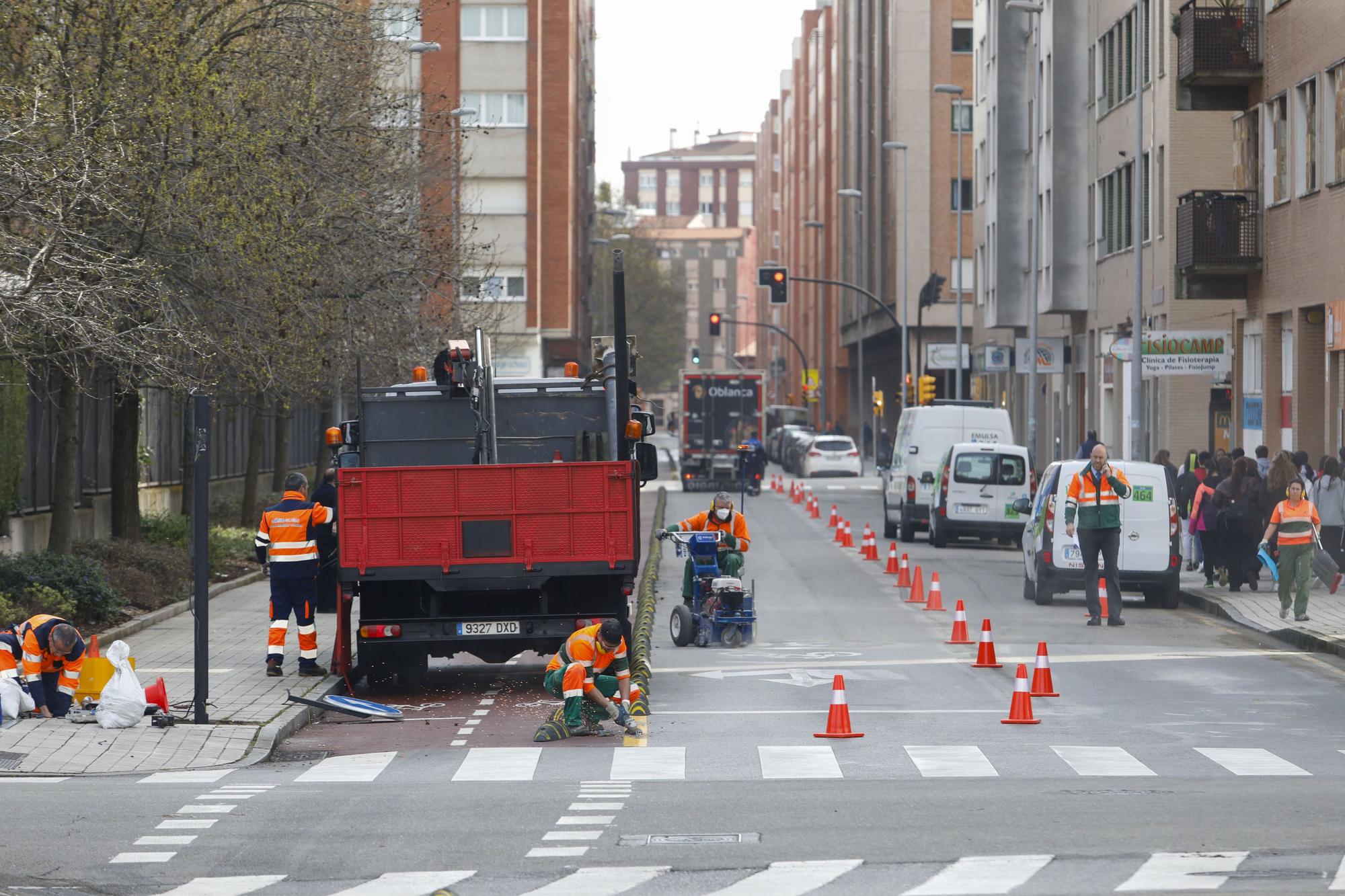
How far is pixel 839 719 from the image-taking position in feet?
45.5

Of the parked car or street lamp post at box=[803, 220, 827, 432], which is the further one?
street lamp post at box=[803, 220, 827, 432]

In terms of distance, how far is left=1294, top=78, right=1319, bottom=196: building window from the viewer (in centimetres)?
3297

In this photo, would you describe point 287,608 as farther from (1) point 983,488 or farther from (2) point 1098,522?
(1) point 983,488

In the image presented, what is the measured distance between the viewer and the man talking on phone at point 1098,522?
22.3 meters

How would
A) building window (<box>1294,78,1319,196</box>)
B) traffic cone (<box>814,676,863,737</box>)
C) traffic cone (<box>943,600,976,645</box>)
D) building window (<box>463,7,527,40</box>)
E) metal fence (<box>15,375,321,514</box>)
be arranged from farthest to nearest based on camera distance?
1. building window (<box>463,7,527,40</box>)
2. building window (<box>1294,78,1319,196</box>)
3. metal fence (<box>15,375,321,514</box>)
4. traffic cone (<box>943,600,976,645</box>)
5. traffic cone (<box>814,676,863,737</box>)

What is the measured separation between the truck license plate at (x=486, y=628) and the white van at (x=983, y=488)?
1942cm

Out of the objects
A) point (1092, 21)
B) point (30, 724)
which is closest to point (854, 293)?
point (1092, 21)

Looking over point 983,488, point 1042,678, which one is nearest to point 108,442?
point 983,488

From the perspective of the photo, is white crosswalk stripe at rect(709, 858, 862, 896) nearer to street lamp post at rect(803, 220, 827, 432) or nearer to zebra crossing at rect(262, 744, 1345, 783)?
zebra crossing at rect(262, 744, 1345, 783)

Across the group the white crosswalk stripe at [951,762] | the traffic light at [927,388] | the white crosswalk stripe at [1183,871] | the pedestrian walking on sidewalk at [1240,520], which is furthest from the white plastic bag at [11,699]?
the traffic light at [927,388]

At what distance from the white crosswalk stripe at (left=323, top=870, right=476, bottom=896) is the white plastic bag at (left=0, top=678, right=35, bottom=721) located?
642 centimetres

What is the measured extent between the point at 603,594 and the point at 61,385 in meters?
9.15

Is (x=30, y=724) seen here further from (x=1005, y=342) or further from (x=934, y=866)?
(x=1005, y=342)

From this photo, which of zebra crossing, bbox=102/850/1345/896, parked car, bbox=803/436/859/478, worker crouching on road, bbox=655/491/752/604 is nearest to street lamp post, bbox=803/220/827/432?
parked car, bbox=803/436/859/478
